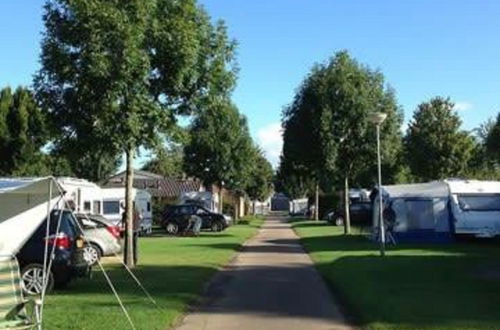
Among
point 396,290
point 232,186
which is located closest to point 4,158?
point 232,186

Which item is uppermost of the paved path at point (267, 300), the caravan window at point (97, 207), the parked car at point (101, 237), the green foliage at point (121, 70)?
the green foliage at point (121, 70)

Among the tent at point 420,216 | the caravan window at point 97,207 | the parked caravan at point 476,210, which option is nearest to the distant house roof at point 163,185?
the caravan window at point 97,207

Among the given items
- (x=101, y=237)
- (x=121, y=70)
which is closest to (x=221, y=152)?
(x=101, y=237)

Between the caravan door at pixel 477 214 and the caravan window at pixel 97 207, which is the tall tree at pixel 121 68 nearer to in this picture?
the caravan door at pixel 477 214

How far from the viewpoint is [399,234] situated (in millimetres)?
34250

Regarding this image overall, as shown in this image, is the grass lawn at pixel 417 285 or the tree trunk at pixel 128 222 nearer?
the grass lawn at pixel 417 285

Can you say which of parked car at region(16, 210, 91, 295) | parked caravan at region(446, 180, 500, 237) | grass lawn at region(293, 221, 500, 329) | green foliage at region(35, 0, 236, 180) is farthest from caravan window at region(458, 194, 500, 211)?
parked car at region(16, 210, 91, 295)

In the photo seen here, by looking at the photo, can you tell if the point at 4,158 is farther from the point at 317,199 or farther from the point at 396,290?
the point at 396,290

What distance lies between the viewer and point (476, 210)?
33312mm

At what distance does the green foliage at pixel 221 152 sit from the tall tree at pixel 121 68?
127ft

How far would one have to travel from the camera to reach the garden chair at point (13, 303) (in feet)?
33.6

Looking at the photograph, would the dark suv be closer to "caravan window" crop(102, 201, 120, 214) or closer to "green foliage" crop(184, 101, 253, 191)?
"caravan window" crop(102, 201, 120, 214)

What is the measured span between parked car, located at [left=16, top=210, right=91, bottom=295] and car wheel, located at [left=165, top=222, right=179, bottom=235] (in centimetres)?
2883

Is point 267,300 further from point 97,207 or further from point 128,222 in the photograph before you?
point 97,207
